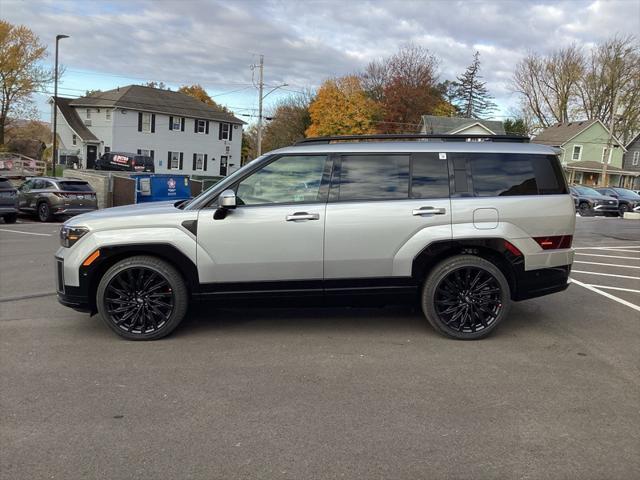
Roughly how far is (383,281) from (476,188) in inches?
49.5

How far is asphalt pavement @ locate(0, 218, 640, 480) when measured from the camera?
10.5ft

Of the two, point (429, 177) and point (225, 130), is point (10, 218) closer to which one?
point (429, 177)

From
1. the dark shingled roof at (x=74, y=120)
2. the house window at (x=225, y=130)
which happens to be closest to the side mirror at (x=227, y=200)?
the dark shingled roof at (x=74, y=120)

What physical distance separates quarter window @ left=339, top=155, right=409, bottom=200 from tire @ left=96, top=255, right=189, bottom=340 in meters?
1.80

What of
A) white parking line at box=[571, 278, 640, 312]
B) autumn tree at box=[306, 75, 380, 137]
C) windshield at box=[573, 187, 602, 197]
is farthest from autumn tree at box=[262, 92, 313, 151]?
white parking line at box=[571, 278, 640, 312]

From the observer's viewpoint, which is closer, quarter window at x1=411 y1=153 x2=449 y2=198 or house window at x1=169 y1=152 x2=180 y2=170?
quarter window at x1=411 y1=153 x2=449 y2=198

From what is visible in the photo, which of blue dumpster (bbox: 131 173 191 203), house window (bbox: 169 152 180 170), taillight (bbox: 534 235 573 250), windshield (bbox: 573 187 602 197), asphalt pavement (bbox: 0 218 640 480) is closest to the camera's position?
asphalt pavement (bbox: 0 218 640 480)

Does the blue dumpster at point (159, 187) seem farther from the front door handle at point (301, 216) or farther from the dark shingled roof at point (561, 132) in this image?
the dark shingled roof at point (561, 132)

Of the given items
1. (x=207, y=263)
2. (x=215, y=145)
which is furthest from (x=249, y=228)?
(x=215, y=145)

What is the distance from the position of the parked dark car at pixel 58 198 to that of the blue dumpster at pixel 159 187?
3441 millimetres

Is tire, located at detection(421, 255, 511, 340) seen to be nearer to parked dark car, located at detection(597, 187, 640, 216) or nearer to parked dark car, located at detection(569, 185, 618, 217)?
parked dark car, located at detection(569, 185, 618, 217)

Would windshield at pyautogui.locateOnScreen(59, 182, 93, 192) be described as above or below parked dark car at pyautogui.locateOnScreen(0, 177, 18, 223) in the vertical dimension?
above

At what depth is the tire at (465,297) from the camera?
17.4ft

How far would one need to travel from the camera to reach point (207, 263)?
17.1ft
